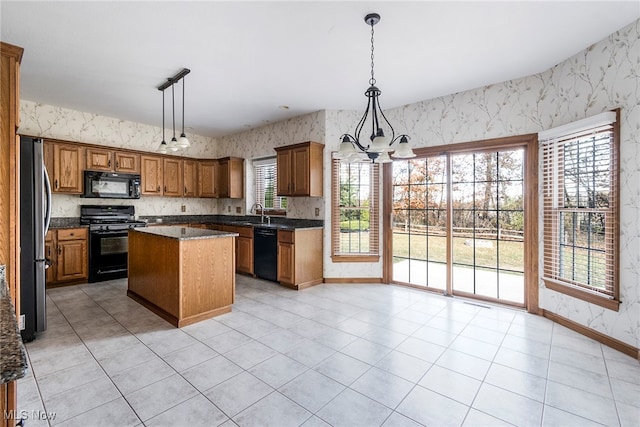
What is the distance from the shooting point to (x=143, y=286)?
146 inches

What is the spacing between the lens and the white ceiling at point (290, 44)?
238 cm

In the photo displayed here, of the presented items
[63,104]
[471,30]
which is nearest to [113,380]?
[471,30]

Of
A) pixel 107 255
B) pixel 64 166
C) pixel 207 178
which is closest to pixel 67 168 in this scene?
pixel 64 166

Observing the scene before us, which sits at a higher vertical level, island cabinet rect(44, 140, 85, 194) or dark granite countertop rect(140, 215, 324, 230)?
island cabinet rect(44, 140, 85, 194)

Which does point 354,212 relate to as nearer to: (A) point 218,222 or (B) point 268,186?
(B) point 268,186

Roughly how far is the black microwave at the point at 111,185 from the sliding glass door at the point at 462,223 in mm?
4427

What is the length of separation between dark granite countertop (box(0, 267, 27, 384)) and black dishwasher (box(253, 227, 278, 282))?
3.71 metres

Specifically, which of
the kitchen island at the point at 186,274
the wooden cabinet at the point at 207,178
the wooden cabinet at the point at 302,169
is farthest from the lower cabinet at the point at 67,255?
the wooden cabinet at the point at 302,169

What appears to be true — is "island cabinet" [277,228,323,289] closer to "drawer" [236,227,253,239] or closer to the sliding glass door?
"drawer" [236,227,253,239]

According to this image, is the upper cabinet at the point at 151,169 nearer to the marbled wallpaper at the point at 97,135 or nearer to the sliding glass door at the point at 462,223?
the marbled wallpaper at the point at 97,135

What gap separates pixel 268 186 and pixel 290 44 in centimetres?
346

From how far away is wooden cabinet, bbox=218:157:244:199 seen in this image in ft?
20.5

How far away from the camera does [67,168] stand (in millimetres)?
4684

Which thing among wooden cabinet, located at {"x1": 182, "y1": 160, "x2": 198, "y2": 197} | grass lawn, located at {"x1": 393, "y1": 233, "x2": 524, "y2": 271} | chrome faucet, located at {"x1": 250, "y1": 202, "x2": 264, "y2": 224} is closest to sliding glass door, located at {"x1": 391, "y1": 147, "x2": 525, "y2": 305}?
grass lawn, located at {"x1": 393, "y1": 233, "x2": 524, "y2": 271}
